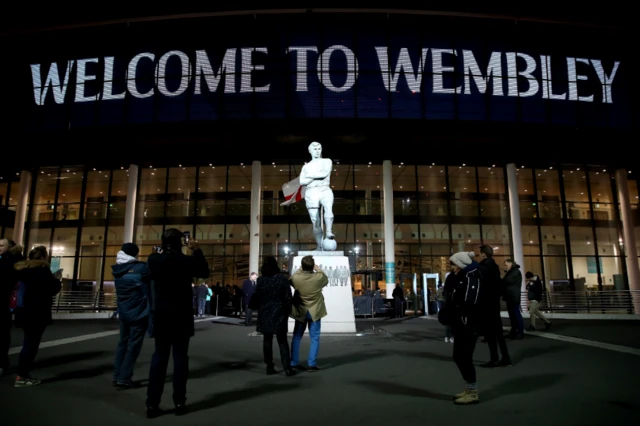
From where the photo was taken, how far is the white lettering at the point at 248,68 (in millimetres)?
21906

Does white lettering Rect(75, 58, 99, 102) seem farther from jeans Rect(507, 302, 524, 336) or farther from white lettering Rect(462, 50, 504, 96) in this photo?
jeans Rect(507, 302, 524, 336)

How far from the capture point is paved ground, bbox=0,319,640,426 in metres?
3.90

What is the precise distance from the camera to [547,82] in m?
22.7

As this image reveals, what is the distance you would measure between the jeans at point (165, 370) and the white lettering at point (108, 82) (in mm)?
21650

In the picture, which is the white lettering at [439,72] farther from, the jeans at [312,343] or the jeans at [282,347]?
the jeans at [282,347]

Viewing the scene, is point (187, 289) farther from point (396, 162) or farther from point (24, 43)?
point (24, 43)

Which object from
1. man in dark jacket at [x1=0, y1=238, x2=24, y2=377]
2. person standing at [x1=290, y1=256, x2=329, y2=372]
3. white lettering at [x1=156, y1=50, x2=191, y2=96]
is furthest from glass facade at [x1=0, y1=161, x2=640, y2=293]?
man in dark jacket at [x1=0, y1=238, x2=24, y2=377]

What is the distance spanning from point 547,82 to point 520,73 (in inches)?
58.9

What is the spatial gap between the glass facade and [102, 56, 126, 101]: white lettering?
5.55 metres

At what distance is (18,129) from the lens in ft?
76.7

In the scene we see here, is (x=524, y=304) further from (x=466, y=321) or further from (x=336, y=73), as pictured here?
(x=466, y=321)

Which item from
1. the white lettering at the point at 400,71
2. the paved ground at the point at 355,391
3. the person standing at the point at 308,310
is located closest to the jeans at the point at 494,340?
the paved ground at the point at 355,391

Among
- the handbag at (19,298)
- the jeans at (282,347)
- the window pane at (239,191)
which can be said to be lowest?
the jeans at (282,347)

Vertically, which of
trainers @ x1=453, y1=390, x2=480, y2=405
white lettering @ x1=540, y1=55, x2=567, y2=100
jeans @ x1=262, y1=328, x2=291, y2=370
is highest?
white lettering @ x1=540, y1=55, x2=567, y2=100
